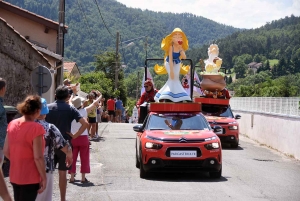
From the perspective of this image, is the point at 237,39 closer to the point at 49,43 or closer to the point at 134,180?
the point at 49,43

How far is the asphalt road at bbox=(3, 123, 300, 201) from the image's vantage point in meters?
10.7

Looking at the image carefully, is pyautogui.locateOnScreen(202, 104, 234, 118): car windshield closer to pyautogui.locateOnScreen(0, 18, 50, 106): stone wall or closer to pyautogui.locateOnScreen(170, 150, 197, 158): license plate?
pyautogui.locateOnScreen(0, 18, 50, 106): stone wall

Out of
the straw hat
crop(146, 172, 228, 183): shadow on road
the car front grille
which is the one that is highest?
the straw hat

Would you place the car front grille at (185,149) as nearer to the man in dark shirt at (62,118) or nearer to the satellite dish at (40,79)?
the man in dark shirt at (62,118)

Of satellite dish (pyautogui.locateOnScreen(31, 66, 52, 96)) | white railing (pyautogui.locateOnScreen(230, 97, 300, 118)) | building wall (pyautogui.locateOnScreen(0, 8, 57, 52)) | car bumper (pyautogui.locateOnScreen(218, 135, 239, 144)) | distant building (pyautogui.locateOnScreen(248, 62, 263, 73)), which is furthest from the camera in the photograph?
distant building (pyautogui.locateOnScreen(248, 62, 263, 73))

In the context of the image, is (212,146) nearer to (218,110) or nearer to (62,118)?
(62,118)

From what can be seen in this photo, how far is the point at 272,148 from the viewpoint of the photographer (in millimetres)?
22359

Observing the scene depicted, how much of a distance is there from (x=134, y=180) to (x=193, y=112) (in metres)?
2.54

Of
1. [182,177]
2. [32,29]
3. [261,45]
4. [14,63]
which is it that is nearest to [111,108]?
[32,29]

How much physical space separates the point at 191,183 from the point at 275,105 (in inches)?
490

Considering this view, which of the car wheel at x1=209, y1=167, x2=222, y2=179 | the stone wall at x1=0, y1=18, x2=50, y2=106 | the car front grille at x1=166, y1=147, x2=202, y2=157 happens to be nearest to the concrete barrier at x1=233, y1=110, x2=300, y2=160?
the car wheel at x1=209, y1=167, x2=222, y2=179

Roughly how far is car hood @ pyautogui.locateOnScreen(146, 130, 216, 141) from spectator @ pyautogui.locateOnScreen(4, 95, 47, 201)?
637 cm

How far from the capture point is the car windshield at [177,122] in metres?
13.8

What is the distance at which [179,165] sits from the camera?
41.7ft
